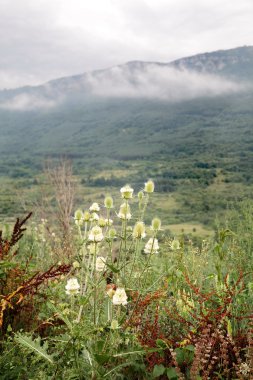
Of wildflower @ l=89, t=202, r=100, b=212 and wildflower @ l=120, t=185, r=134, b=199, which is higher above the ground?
wildflower @ l=120, t=185, r=134, b=199

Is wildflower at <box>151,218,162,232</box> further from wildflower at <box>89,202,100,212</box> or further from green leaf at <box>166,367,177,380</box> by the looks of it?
A: green leaf at <box>166,367,177,380</box>

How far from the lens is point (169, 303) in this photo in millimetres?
3506

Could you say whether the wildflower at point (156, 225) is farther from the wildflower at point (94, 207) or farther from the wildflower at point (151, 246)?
the wildflower at point (94, 207)

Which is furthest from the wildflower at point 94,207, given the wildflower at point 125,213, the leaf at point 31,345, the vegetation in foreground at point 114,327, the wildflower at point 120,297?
the leaf at point 31,345

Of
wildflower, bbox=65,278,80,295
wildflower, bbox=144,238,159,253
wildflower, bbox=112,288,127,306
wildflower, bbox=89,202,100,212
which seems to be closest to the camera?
wildflower, bbox=112,288,127,306

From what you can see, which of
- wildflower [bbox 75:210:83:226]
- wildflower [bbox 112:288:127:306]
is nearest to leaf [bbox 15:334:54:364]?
wildflower [bbox 112:288:127:306]

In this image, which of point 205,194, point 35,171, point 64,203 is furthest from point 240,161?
point 64,203

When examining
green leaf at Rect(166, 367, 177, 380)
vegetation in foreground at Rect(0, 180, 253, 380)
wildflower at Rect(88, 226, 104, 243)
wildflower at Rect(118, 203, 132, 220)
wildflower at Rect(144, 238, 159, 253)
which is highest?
wildflower at Rect(118, 203, 132, 220)

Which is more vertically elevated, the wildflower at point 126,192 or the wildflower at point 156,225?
the wildflower at point 126,192

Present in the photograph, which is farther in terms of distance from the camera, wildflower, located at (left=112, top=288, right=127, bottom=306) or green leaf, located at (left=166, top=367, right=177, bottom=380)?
green leaf, located at (left=166, top=367, right=177, bottom=380)

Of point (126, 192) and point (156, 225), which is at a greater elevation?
point (126, 192)

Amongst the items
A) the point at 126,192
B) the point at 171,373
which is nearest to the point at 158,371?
the point at 171,373

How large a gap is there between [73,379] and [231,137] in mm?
201521

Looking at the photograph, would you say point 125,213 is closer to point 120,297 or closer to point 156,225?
point 156,225
